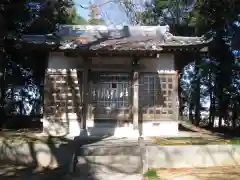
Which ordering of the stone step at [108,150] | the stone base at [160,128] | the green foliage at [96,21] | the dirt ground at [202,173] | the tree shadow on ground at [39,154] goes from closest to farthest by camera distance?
1. the dirt ground at [202,173]
2. the stone step at [108,150]
3. the tree shadow on ground at [39,154]
4. the stone base at [160,128]
5. the green foliage at [96,21]

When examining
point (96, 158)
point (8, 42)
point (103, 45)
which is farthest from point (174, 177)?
point (8, 42)

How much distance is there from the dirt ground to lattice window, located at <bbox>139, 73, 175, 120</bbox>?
14.3ft

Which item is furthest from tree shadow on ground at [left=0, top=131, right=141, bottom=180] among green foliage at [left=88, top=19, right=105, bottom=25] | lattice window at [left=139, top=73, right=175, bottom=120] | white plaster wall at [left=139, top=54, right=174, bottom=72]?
green foliage at [left=88, top=19, right=105, bottom=25]

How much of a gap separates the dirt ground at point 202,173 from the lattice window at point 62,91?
558cm

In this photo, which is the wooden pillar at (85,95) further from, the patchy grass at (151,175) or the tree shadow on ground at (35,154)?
the patchy grass at (151,175)

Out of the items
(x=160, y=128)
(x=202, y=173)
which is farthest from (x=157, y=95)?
(x=202, y=173)

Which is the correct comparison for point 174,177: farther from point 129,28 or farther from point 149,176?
point 129,28

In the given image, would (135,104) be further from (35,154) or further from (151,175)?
(151,175)

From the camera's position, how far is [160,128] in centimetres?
1407

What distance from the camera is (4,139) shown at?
11.4 metres

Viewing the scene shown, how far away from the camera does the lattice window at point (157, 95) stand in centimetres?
1414

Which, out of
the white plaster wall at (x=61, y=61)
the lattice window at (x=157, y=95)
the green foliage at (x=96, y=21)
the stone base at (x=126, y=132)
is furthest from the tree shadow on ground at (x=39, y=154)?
the green foliage at (x=96, y=21)

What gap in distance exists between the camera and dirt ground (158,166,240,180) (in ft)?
29.0

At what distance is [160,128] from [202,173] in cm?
475
